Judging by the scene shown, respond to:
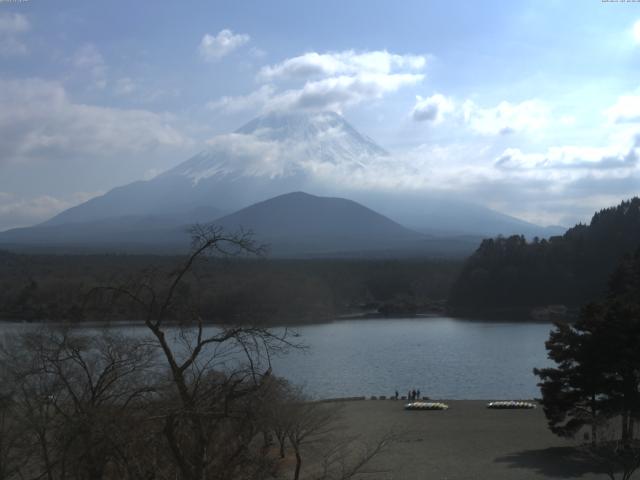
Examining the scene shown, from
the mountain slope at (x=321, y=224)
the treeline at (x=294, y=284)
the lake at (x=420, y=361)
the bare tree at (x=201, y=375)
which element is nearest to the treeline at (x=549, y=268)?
the treeline at (x=294, y=284)

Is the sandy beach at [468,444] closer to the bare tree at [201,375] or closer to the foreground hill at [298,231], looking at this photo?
the bare tree at [201,375]

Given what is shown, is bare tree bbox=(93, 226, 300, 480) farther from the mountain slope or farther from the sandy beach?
the mountain slope

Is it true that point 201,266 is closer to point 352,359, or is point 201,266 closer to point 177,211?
point 352,359

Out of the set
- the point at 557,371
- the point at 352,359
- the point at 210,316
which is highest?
the point at 210,316

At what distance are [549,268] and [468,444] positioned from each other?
128 ft

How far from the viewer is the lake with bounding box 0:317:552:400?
67.5 feet

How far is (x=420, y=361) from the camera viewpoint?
86.3ft

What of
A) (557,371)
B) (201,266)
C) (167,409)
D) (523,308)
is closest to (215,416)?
(167,409)

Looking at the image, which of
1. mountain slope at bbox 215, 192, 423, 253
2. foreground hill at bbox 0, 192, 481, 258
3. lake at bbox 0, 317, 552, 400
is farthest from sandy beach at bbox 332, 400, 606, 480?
mountain slope at bbox 215, 192, 423, 253

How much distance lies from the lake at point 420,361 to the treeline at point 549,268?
917 centimetres

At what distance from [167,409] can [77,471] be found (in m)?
1.07

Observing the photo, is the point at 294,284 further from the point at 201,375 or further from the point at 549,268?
the point at 201,375

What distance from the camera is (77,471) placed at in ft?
13.1

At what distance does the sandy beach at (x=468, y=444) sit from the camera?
10.7 meters
